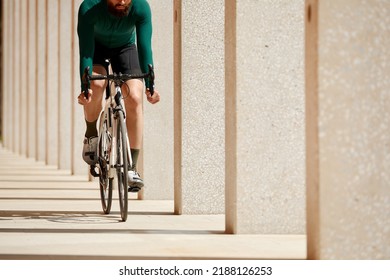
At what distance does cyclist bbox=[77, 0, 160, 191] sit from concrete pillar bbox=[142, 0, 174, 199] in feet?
8.53

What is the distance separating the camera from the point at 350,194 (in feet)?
20.6

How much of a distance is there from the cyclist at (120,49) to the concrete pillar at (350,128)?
Result: 10.8 feet

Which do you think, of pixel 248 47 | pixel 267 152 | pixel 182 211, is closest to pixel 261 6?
pixel 248 47

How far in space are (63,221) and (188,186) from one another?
4.55 feet

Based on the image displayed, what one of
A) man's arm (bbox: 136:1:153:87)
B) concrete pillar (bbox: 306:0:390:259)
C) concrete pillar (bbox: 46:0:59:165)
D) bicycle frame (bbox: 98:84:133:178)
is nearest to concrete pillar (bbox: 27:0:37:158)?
concrete pillar (bbox: 46:0:59:165)

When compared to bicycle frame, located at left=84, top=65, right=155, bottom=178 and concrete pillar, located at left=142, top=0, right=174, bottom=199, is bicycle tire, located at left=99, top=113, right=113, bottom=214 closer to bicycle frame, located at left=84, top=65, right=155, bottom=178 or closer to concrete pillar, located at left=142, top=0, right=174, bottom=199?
bicycle frame, located at left=84, top=65, right=155, bottom=178

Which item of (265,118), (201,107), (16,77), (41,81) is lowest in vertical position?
(265,118)

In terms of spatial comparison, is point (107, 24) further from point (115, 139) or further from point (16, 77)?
point (16, 77)

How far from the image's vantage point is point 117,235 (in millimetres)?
8492

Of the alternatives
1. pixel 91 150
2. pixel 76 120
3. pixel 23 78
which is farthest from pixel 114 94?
pixel 23 78

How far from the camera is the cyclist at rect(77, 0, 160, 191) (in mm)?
9422

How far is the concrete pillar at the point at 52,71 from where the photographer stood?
2286 centimetres

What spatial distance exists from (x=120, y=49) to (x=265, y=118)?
5.72 ft

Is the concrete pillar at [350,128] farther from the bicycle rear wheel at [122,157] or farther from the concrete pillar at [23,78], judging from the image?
the concrete pillar at [23,78]
